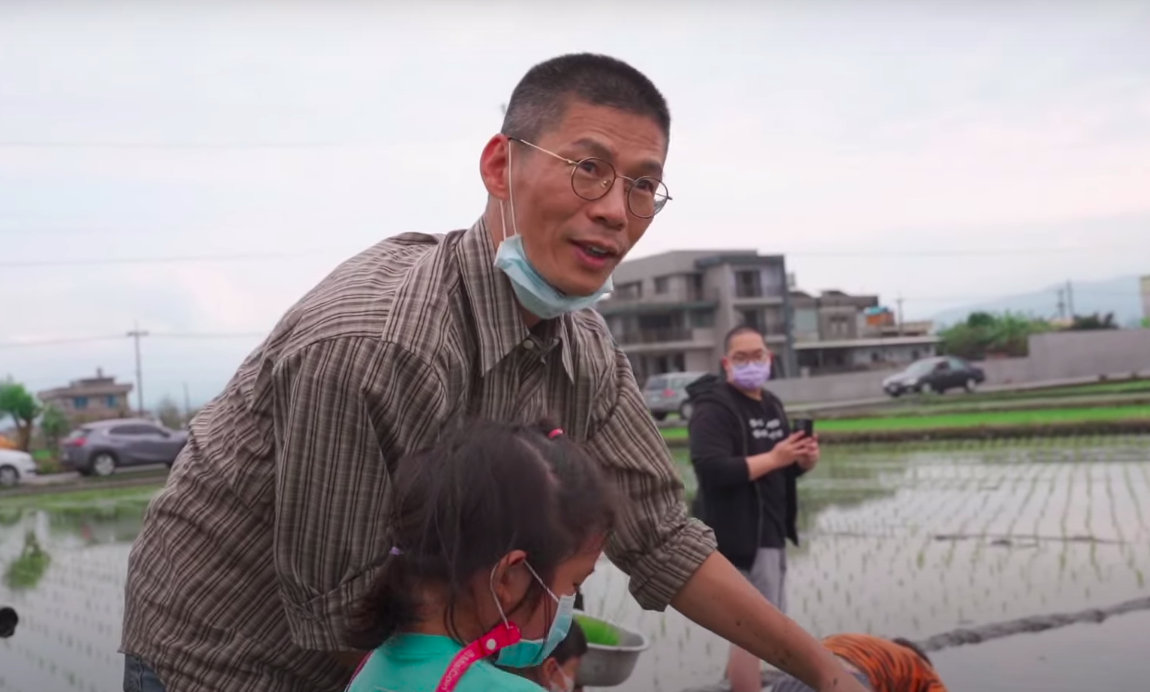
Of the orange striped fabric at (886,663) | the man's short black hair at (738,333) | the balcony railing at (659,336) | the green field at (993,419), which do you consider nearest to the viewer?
the orange striped fabric at (886,663)

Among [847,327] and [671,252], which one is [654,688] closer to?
[671,252]

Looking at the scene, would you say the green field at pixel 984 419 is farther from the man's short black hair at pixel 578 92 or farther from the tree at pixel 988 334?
the tree at pixel 988 334

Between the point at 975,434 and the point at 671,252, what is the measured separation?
40316mm

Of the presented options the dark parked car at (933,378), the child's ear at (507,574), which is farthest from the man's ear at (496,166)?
the dark parked car at (933,378)

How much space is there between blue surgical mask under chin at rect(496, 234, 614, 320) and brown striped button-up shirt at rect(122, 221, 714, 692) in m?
0.03

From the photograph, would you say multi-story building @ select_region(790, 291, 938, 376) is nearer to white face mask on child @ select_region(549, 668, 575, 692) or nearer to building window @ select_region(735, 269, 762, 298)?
building window @ select_region(735, 269, 762, 298)

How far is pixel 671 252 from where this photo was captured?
5778cm

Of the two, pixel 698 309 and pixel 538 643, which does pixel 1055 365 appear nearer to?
pixel 698 309

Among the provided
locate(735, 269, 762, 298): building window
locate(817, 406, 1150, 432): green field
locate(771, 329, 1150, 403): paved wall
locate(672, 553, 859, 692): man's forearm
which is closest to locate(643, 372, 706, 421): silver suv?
locate(771, 329, 1150, 403): paved wall

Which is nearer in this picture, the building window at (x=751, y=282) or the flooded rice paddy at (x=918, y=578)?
the flooded rice paddy at (x=918, y=578)

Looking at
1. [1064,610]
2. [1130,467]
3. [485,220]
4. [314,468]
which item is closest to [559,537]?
[314,468]

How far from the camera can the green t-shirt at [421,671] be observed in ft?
5.35

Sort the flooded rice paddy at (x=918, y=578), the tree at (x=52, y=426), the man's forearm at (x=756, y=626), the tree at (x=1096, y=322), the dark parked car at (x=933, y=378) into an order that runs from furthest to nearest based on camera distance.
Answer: the tree at (x=1096, y=322) → the tree at (x=52, y=426) → the dark parked car at (x=933, y=378) → the flooded rice paddy at (x=918, y=578) → the man's forearm at (x=756, y=626)

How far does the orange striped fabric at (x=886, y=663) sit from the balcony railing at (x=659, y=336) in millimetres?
51994
